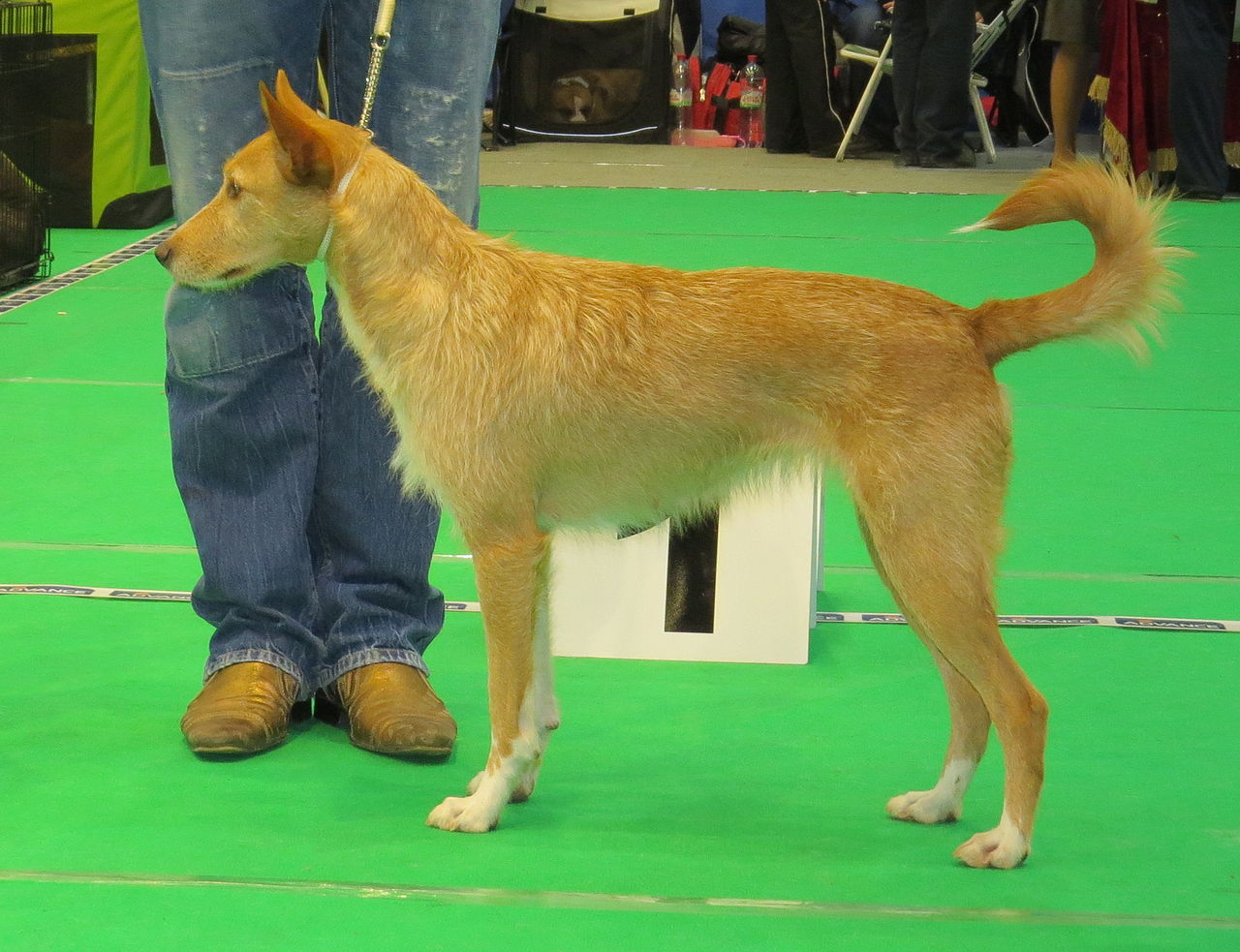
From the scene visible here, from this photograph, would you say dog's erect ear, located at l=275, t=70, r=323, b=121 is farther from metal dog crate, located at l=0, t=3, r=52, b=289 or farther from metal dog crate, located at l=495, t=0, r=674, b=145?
metal dog crate, located at l=495, t=0, r=674, b=145

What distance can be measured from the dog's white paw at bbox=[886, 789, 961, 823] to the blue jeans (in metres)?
Result: 0.92

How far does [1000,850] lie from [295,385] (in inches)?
57.0

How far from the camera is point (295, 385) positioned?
2.73 m

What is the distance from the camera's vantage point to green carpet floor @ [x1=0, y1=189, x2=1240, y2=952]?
2107 mm

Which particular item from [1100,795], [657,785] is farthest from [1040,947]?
[657,785]

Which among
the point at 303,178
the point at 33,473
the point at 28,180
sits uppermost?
the point at 303,178

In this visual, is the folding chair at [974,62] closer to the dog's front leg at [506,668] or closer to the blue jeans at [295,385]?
the blue jeans at [295,385]

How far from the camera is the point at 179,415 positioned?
2.73 m

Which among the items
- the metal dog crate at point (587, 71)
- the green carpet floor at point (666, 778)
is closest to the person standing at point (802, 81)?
the metal dog crate at point (587, 71)

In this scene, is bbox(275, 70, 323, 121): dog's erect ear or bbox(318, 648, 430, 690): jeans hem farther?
bbox(318, 648, 430, 690): jeans hem

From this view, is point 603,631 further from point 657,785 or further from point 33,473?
point 33,473

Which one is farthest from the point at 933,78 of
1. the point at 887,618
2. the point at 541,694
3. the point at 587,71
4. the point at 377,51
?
the point at 541,694

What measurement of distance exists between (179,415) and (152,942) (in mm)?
1042

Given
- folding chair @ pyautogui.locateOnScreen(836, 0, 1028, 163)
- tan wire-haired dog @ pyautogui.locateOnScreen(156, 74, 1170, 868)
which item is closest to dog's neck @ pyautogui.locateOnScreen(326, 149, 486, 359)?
tan wire-haired dog @ pyautogui.locateOnScreen(156, 74, 1170, 868)
